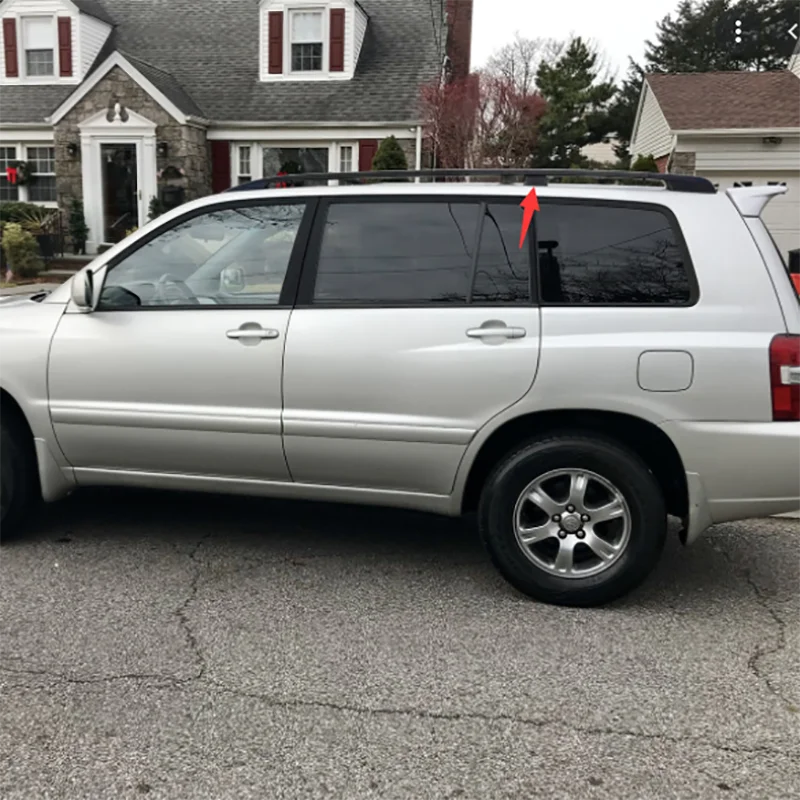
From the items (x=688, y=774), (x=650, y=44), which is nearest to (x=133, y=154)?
(x=688, y=774)

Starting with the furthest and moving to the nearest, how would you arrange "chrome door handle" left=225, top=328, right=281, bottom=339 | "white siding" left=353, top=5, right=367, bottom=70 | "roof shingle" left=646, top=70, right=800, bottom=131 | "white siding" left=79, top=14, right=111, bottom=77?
"white siding" left=79, top=14, right=111, bottom=77
"white siding" left=353, top=5, right=367, bottom=70
"roof shingle" left=646, top=70, right=800, bottom=131
"chrome door handle" left=225, top=328, right=281, bottom=339

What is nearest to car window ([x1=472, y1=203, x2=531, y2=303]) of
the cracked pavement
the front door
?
the cracked pavement

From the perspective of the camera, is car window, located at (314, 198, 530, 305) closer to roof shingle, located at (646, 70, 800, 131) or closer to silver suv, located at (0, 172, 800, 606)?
silver suv, located at (0, 172, 800, 606)

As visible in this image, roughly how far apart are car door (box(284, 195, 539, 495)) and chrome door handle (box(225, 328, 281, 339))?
0.08 metres

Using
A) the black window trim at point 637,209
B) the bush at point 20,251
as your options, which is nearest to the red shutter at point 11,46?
the bush at point 20,251

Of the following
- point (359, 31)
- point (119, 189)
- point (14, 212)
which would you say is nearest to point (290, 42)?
point (359, 31)

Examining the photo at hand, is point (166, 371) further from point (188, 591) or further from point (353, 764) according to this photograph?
point (353, 764)

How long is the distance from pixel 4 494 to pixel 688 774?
336 cm

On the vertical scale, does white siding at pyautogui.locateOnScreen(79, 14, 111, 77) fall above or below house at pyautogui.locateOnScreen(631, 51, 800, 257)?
above

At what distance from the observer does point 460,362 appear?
143 inches

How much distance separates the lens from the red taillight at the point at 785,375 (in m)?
3.41

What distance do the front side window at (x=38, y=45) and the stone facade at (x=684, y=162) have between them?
1598 centimetres

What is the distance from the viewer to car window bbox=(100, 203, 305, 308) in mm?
3994

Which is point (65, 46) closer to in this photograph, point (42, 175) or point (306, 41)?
point (42, 175)
